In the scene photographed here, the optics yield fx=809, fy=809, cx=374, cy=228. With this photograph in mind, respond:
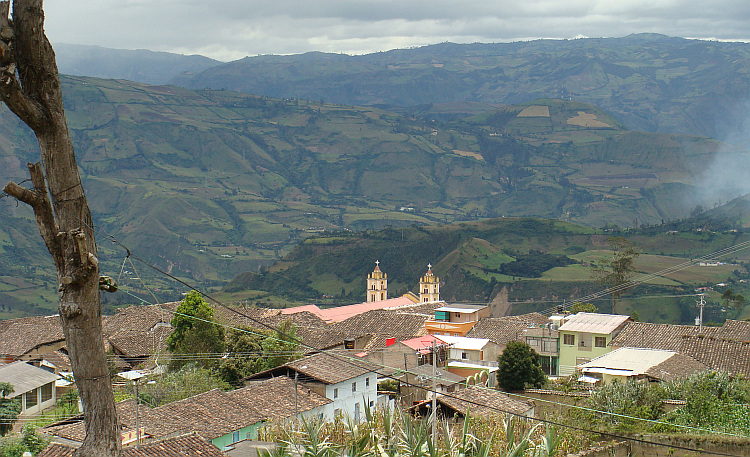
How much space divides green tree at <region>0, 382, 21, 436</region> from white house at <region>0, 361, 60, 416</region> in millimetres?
363

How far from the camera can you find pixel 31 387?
1275 inches

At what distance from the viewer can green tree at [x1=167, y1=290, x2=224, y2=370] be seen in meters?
39.1

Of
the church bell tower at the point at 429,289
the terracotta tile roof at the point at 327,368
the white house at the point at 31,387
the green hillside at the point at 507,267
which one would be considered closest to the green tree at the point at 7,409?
the white house at the point at 31,387

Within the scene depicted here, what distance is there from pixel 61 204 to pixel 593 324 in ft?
140

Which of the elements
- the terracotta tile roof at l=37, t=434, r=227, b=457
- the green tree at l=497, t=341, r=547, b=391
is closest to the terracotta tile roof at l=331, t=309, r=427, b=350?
the green tree at l=497, t=341, r=547, b=391

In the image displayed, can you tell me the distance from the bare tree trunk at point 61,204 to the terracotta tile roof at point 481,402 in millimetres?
17018

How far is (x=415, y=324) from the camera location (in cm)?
5403

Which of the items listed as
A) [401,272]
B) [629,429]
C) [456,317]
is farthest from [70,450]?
[401,272]

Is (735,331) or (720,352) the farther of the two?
(735,331)

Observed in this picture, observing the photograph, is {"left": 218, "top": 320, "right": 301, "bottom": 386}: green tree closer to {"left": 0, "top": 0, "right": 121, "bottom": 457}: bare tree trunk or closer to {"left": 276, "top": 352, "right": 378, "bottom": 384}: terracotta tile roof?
{"left": 276, "top": 352, "right": 378, "bottom": 384}: terracotta tile roof

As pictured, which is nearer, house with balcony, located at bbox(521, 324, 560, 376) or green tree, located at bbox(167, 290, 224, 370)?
green tree, located at bbox(167, 290, 224, 370)

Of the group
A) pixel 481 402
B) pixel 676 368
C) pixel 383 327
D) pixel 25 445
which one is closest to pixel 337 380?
pixel 481 402

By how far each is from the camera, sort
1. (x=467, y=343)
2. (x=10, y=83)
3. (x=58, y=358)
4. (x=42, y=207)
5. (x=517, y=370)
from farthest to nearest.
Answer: (x=467, y=343)
(x=58, y=358)
(x=517, y=370)
(x=42, y=207)
(x=10, y=83)

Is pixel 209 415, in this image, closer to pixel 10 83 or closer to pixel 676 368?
pixel 10 83
